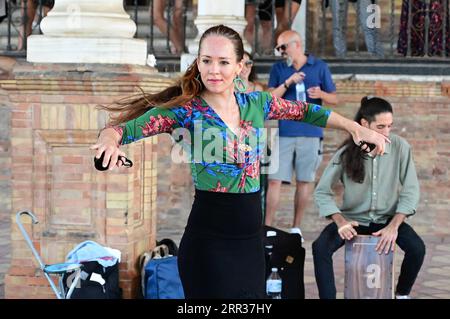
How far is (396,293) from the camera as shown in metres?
6.41

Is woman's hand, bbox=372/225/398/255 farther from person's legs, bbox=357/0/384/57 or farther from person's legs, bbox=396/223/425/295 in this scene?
person's legs, bbox=357/0/384/57

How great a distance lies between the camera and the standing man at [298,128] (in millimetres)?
8852

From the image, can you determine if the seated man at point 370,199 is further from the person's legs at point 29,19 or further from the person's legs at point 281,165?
the person's legs at point 29,19

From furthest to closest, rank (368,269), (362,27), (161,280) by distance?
(362,27)
(161,280)
(368,269)

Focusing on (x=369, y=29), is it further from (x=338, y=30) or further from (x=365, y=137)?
(x=365, y=137)

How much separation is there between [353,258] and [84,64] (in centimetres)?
219

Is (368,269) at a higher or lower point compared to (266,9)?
lower

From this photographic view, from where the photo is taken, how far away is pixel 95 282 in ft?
20.9

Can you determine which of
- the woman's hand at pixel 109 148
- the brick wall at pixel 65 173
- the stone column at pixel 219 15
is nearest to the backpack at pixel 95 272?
the brick wall at pixel 65 173

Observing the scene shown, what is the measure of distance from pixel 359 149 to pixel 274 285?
98 cm

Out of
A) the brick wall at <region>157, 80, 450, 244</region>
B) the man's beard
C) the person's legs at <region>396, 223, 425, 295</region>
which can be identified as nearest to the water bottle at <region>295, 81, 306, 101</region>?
the man's beard

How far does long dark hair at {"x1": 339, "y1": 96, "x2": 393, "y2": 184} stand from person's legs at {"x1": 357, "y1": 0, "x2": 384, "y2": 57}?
451 centimetres

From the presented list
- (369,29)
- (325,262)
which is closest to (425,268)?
(325,262)

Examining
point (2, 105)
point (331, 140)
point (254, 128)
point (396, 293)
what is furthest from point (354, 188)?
point (2, 105)
